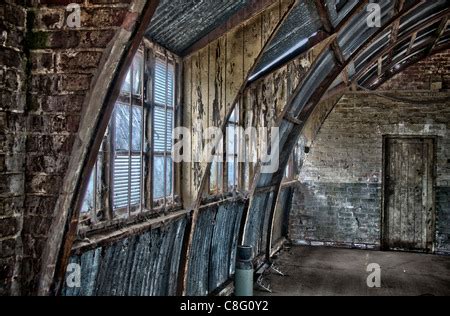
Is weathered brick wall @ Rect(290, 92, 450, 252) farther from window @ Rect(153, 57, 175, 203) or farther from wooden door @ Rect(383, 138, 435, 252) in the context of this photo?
window @ Rect(153, 57, 175, 203)

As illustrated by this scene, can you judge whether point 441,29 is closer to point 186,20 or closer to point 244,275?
point 244,275

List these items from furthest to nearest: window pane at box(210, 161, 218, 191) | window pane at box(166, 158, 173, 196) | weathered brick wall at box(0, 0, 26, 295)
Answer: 1. window pane at box(210, 161, 218, 191)
2. window pane at box(166, 158, 173, 196)
3. weathered brick wall at box(0, 0, 26, 295)

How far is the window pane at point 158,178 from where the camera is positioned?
3.83 m

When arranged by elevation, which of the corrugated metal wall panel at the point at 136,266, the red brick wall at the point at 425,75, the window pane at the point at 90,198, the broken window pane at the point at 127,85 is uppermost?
the red brick wall at the point at 425,75

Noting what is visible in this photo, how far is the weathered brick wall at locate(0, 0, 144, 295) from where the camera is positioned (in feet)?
7.55

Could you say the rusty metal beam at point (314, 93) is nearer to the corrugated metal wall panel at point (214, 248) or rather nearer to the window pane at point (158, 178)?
the corrugated metal wall panel at point (214, 248)

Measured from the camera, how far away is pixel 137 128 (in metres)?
3.48

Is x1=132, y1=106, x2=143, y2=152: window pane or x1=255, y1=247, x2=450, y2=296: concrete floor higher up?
x1=132, y1=106, x2=143, y2=152: window pane

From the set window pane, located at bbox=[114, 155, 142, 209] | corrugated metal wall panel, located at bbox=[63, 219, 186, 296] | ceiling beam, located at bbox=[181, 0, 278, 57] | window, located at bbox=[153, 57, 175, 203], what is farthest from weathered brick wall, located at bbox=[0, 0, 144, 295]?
ceiling beam, located at bbox=[181, 0, 278, 57]

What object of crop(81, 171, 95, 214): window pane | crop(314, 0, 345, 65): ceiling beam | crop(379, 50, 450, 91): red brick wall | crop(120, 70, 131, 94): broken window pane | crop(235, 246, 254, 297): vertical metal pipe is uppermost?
crop(379, 50, 450, 91): red brick wall

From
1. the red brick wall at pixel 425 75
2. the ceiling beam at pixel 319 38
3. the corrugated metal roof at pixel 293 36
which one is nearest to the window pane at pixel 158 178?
the corrugated metal roof at pixel 293 36

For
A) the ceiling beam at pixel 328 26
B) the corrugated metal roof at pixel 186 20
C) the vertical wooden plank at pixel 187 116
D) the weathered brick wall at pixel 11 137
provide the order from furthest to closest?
the ceiling beam at pixel 328 26
the vertical wooden plank at pixel 187 116
the corrugated metal roof at pixel 186 20
the weathered brick wall at pixel 11 137

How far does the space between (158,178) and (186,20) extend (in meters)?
1.34

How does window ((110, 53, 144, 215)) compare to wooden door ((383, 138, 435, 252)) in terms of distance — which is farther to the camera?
wooden door ((383, 138, 435, 252))
